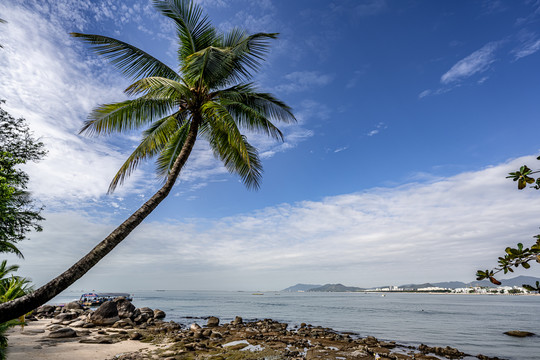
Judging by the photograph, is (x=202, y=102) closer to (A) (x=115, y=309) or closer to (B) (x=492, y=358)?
(B) (x=492, y=358)

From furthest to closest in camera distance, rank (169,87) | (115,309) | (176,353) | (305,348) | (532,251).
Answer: (115,309) → (305,348) → (176,353) → (169,87) → (532,251)

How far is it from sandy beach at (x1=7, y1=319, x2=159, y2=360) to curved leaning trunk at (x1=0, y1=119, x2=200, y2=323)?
970 centimetres

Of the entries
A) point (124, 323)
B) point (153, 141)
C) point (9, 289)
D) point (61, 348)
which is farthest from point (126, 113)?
point (124, 323)

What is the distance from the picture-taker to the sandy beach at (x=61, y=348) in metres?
11.8

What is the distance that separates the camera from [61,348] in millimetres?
13391

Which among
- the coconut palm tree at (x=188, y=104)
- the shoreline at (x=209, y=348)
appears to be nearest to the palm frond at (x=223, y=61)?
the coconut palm tree at (x=188, y=104)

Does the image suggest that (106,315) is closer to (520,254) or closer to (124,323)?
(124,323)

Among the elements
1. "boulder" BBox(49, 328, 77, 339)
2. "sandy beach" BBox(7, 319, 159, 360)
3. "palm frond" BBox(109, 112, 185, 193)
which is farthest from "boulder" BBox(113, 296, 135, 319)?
"palm frond" BBox(109, 112, 185, 193)

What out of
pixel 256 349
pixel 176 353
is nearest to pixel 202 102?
pixel 176 353

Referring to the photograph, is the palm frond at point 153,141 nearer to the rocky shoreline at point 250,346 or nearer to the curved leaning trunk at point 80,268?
the curved leaning trunk at point 80,268

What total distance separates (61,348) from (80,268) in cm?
1240

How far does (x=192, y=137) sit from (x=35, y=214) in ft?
46.2

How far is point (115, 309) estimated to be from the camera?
25188 mm

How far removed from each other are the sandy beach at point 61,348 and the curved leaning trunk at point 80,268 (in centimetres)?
970
